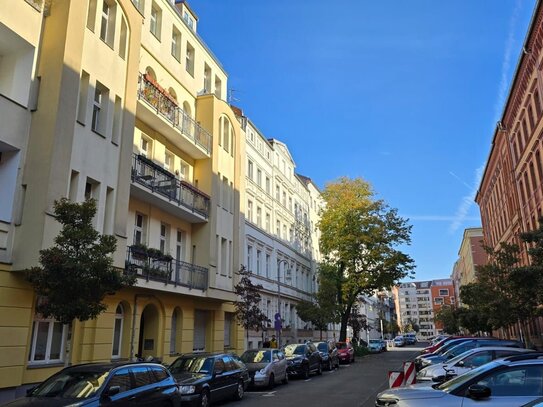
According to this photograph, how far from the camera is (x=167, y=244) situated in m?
22.5

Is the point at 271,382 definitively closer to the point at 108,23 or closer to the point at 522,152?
the point at 108,23

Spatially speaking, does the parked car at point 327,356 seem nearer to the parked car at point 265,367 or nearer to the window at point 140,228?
the parked car at point 265,367

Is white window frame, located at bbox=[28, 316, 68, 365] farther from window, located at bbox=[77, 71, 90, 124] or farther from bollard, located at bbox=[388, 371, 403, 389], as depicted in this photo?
bollard, located at bbox=[388, 371, 403, 389]

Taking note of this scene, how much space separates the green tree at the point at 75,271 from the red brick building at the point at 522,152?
20801 mm

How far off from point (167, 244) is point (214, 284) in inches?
Answer: 128

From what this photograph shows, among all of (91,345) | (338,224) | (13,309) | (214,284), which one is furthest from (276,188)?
(13,309)

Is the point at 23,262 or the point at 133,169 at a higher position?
the point at 133,169

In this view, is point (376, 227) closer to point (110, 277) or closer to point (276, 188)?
point (276, 188)

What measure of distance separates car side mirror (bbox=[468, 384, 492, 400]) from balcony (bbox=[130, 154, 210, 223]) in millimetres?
14610

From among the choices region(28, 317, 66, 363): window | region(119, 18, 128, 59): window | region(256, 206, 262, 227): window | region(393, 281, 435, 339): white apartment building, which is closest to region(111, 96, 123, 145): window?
region(119, 18, 128, 59): window

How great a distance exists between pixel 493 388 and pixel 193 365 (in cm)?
934

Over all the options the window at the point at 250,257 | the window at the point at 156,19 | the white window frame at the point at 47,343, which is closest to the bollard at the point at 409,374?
the white window frame at the point at 47,343

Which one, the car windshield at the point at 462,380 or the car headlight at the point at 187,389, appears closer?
the car windshield at the point at 462,380

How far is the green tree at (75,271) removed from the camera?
11.0m
